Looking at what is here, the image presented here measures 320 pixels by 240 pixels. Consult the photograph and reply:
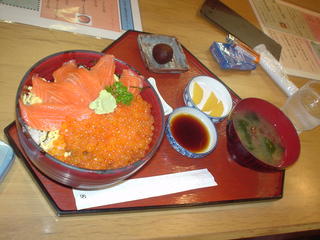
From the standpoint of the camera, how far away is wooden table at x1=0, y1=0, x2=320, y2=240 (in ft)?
2.63

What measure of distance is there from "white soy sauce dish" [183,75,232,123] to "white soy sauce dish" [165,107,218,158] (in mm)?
47

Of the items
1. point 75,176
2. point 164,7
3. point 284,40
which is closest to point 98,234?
point 75,176

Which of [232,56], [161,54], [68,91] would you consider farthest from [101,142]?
[232,56]

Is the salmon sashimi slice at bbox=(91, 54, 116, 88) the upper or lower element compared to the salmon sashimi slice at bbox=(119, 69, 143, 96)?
upper

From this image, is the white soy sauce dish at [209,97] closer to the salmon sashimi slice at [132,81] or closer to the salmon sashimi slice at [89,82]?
the salmon sashimi slice at [132,81]

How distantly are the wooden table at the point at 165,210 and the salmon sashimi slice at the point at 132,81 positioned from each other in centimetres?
38

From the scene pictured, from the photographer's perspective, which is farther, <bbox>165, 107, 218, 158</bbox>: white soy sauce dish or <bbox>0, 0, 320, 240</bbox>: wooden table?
<bbox>165, 107, 218, 158</bbox>: white soy sauce dish

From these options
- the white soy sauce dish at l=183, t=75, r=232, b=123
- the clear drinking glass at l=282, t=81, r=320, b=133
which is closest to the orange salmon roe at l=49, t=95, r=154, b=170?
the white soy sauce dish at l=183, t=75, r=232, b=123

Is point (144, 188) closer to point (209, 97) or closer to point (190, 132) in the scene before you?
point (190, 132)

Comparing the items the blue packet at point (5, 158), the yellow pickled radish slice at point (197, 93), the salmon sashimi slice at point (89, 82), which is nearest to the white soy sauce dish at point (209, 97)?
the yellow pickled radish slice at point (197, 93)

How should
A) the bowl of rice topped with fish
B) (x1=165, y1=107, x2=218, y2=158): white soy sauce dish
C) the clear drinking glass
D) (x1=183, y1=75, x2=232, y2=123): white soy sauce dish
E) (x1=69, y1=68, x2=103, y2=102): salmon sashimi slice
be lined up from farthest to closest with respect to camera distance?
the clear drinking glass
(x1=183, y1=75, x2=232, y2=123): white soy sauce dish
(x1=165, y1=107, x2=218, y2=158): white soy sauce dish
(x1=69, y1=68, x2=103, y2=102): salmon sashimi slice
the bowl of rice topped with fish

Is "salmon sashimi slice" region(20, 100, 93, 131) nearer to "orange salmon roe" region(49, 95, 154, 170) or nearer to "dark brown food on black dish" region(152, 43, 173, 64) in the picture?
"orange salmon roe" region(49, 95, 154, 170)

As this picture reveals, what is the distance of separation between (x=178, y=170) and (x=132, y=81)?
36cm

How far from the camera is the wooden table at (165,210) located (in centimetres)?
80
